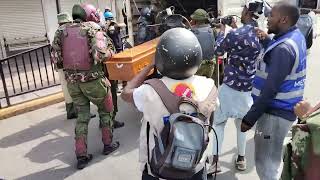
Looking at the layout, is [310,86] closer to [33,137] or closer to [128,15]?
[128,15]

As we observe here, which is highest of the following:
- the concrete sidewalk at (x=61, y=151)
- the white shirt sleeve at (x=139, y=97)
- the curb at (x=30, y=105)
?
the white shirt sleeve at (x=139, y=97)

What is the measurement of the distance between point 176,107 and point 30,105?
4.95 m

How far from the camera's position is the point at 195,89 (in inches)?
76.5

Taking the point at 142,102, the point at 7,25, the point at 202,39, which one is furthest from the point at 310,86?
the point at 7,25

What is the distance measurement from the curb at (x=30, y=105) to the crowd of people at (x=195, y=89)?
2416 mm

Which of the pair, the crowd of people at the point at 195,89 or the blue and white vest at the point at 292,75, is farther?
the blue and white vest at the point at 292,75

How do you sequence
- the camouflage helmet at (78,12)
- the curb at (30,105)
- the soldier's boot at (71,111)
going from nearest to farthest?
the camouflage helmet at (78,12)
the soldier's boot at (71,111)
the curb at (30,105)

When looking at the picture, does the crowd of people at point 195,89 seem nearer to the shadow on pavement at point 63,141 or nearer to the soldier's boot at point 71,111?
the shadow on pavement at point 63,141

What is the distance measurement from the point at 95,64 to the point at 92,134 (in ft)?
4.65

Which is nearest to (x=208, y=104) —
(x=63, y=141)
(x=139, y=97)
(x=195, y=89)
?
(x=195, y=89)

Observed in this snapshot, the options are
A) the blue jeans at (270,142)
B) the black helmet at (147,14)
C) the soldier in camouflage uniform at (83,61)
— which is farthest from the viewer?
the black helmet at (147,14)

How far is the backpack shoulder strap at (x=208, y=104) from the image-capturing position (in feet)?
6.20

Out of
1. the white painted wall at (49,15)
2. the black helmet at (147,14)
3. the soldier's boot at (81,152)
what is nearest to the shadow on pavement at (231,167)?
the soldier's boot at (81,152)

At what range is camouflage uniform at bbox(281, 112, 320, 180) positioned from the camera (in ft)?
3.93
